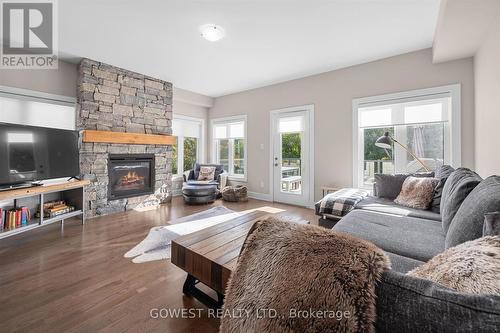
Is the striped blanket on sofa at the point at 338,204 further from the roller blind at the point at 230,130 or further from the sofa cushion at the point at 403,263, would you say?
the roller blind at the point at 230,130

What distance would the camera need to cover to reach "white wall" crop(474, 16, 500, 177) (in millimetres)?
1961

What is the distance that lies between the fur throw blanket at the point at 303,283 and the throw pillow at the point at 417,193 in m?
2.33

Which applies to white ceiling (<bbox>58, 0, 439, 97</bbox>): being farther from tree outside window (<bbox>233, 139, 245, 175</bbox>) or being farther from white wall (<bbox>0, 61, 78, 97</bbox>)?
tree outside window (<bbox>233, 139, 245, 175</bbox>)

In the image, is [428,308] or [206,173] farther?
[206,173]

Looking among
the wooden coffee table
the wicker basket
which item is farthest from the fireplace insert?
the wooden coffee table

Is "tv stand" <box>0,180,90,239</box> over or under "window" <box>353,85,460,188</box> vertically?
under

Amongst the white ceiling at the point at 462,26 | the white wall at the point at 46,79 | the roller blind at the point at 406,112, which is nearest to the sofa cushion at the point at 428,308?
the white ceiling at the point at 462,26

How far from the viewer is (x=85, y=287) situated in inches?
67.2

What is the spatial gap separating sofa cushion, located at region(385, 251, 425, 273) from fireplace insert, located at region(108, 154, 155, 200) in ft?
13.6

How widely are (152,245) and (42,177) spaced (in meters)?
1.76

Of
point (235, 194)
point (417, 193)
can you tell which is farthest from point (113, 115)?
point (417, 193)

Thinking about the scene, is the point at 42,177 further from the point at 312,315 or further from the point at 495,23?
the point at 495,23

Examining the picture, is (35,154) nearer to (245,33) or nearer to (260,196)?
(245,33)

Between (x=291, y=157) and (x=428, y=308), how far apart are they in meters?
4.20
